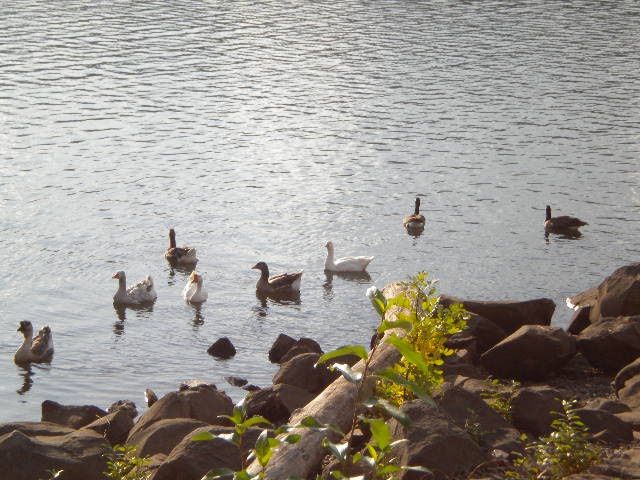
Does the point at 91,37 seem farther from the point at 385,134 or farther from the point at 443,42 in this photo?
the point at 385,134

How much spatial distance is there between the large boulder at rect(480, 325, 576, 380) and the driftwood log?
290cm

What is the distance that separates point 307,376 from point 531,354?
150 inches

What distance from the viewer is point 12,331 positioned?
23.4m

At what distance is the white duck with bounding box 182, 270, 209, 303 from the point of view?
2505 centimetres

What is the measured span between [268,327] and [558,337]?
8614 millimetres

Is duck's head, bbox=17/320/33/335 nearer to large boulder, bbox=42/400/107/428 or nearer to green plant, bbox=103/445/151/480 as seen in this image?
large boulder, bbox=42/400/107/428

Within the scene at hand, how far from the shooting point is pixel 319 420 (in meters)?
13.3

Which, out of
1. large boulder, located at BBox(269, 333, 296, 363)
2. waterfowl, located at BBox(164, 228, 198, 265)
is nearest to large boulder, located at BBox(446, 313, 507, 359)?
large boulder, located at BBox(269, 333, 296, 363)

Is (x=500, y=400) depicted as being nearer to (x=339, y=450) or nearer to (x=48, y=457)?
(x=48, y=457)

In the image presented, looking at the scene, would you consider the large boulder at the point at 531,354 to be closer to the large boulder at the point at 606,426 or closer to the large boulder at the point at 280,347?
the large boulder at the point at 606,426

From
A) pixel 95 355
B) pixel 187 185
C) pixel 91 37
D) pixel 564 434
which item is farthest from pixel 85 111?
pixel 564 434

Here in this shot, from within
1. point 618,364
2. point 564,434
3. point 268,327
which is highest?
point 564,434

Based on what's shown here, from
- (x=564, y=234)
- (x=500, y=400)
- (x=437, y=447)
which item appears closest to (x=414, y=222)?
(x=564, y=234)

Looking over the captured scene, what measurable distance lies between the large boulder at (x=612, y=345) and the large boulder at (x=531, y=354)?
376 mm
